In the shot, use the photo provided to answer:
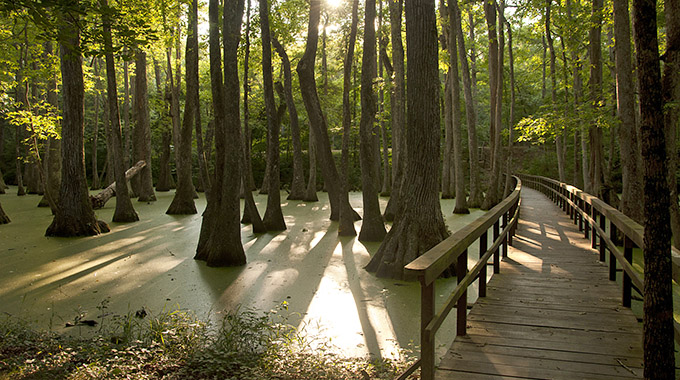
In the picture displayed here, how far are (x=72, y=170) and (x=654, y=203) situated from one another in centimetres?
1185

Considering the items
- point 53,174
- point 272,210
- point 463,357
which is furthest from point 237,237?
point 53,174

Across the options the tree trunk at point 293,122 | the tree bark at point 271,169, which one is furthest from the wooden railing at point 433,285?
the tree trunk at point 293,122

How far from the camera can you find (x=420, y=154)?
23.4 feet

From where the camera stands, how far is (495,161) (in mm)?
16297

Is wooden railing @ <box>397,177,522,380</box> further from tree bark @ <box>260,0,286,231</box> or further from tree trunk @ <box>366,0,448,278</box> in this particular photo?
tree bark @ <box>260,0,286,231</box>

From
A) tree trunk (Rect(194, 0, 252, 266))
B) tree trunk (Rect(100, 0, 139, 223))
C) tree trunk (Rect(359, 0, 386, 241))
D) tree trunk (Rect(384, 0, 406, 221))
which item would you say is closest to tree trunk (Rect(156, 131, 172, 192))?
tree trunk (Rect(100, 0, 139, 223))

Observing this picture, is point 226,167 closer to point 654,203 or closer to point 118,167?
point 118,167

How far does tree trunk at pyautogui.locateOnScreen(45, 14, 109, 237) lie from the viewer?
1088cm

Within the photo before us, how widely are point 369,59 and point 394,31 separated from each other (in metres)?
3.95

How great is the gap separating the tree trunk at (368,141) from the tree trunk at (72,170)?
6.43m

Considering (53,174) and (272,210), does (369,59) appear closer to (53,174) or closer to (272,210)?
(272,210)

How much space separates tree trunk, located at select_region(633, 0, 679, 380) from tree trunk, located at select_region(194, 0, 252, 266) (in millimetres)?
6715

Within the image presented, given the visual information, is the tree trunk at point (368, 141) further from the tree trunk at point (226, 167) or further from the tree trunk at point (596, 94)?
the tree trunk at point (596, 94)

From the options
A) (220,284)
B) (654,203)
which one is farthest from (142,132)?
(654,203)
